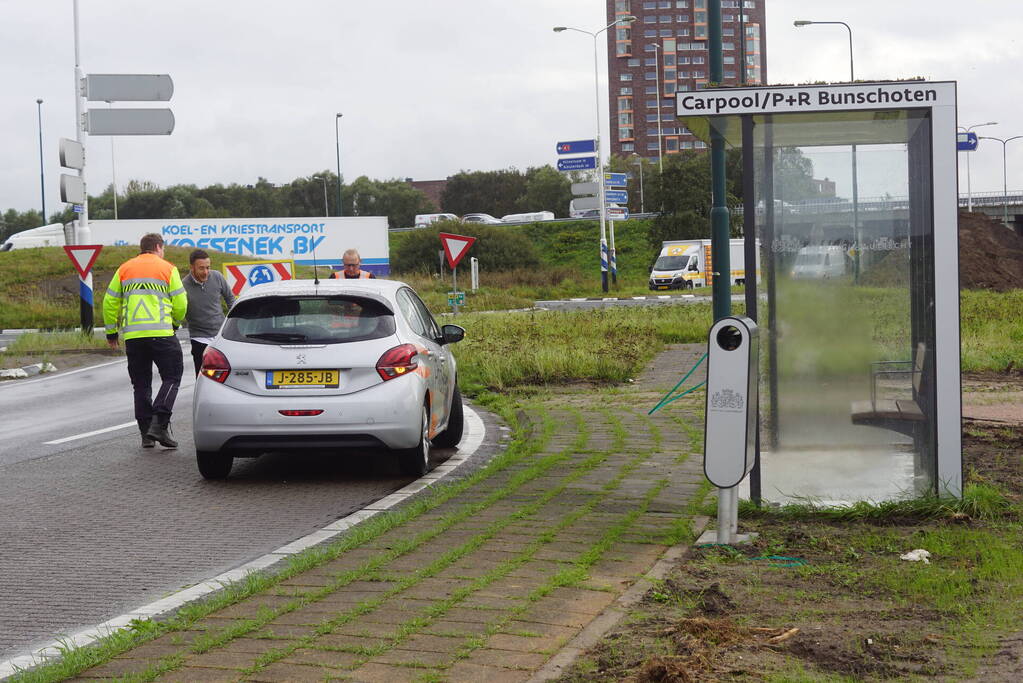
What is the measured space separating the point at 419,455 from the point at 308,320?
1.30 m

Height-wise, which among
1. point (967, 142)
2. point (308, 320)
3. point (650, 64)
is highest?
point (650, 64)

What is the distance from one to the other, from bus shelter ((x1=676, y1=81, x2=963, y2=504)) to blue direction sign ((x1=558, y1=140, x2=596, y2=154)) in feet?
139

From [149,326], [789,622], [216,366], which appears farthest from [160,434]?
[789,622]

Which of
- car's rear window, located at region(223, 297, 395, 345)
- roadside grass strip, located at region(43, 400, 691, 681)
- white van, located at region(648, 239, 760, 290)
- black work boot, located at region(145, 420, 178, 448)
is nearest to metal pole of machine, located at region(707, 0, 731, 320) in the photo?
roadside grass strip, located at region(43, 400, 691, 681)

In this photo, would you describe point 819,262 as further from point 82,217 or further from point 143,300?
point 82,217

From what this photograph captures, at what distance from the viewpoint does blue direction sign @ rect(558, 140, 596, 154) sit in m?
49.6

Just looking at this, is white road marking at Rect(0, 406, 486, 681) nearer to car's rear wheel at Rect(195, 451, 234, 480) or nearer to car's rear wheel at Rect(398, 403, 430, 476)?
car's rear wheel at Rect(398, 403, 430, 476)

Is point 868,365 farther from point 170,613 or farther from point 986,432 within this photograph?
point 170,613

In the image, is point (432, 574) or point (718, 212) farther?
point (718, 212)

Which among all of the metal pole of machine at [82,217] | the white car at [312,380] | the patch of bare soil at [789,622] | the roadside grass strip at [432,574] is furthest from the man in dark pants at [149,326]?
the metal pole of machine at [82,217]

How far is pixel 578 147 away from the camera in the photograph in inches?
1956

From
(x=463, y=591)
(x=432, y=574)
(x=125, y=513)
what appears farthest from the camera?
(x=125, y=513)

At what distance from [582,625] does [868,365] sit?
333cm

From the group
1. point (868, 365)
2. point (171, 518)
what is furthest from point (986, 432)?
point (171, 518)
